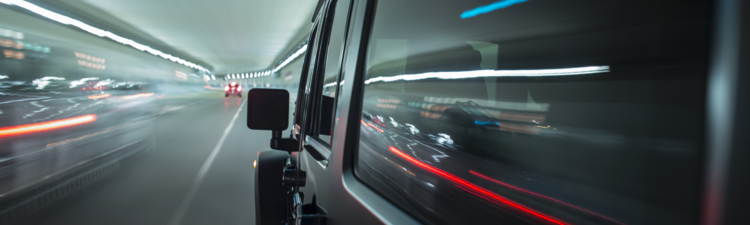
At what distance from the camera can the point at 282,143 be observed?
290 cm

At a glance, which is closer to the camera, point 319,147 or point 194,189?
point 319,147

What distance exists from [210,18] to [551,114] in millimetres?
23541

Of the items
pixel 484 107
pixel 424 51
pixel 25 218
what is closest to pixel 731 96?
pixel 484 107

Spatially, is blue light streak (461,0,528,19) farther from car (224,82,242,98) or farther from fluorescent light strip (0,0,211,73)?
car (224,82,242,98)

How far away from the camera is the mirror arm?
9.21 ft

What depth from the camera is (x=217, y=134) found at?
12.0 meters

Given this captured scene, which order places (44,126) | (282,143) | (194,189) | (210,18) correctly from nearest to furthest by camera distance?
(282,143) < (194,189) < (44,126) < (210,18)

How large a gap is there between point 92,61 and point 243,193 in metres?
9.39

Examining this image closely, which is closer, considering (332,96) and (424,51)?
(424,51)

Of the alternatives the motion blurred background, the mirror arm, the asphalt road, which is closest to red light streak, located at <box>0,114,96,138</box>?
the motion blurred background

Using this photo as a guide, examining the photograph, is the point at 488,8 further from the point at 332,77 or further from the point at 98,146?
the point at 98,146

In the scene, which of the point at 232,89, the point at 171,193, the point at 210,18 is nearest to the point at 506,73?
the point at 171,193

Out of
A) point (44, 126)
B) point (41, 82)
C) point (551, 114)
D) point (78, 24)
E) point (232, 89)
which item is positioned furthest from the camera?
point (232, 89)

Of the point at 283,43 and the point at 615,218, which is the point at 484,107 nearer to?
the point at 615,218
